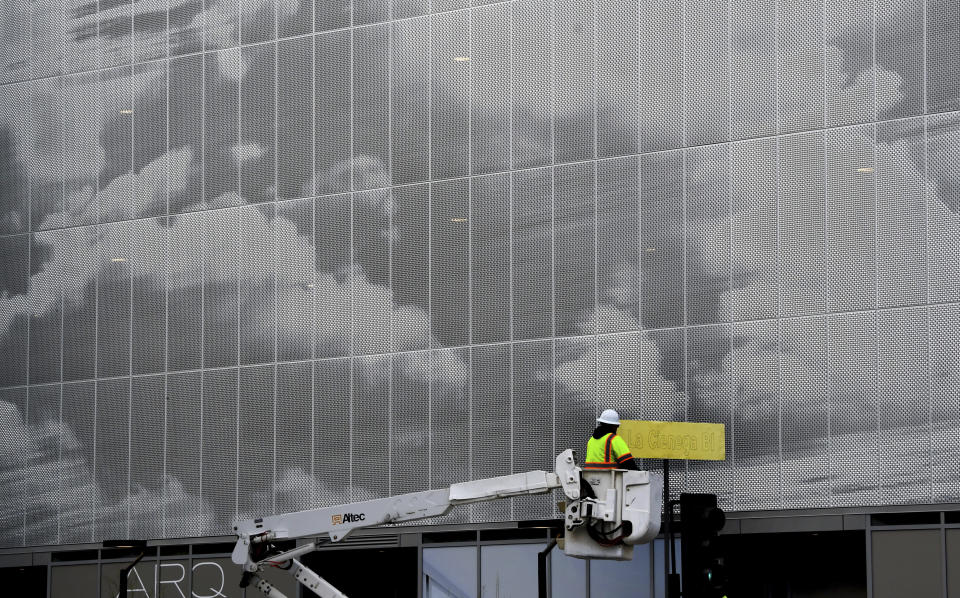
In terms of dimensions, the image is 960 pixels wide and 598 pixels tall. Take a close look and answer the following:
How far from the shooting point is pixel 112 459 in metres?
31.0

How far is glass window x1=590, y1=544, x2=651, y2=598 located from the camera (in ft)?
83.0

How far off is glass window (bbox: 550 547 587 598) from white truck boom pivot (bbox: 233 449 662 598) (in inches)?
250

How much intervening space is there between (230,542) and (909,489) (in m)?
13.4

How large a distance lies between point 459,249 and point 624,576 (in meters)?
6.66

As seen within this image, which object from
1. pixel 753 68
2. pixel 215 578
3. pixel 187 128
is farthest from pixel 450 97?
pixel 215 578

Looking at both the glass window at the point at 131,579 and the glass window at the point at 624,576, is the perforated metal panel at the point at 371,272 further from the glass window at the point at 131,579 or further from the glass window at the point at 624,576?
the glass window at the point at 131,579

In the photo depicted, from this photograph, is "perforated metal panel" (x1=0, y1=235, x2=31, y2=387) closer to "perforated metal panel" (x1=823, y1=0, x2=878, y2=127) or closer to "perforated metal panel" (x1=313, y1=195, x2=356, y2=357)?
"perforated metal panel" (x1=313, y1=195, x2=356, y2=357)

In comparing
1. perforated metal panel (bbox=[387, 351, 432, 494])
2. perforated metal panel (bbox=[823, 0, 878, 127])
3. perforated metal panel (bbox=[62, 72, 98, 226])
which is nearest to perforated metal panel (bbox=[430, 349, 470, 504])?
perforated metal panel (bbox=[387, 351, 432, 494])

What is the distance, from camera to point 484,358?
27.2 metres

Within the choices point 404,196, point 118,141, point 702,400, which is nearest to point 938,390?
point 702,400

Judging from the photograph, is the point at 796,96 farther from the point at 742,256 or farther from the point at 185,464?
the point at 185,464

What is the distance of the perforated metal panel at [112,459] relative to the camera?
3081cm

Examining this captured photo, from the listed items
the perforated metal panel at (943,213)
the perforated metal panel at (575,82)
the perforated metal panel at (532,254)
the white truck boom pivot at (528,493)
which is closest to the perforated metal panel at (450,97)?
the perforated metal panel at (532,254)

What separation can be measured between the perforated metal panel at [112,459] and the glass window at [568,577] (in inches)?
376
